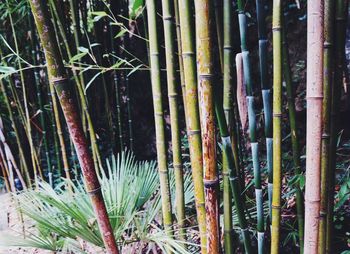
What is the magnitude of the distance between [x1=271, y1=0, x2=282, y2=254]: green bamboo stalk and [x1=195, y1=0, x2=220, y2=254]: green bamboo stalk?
236 mm

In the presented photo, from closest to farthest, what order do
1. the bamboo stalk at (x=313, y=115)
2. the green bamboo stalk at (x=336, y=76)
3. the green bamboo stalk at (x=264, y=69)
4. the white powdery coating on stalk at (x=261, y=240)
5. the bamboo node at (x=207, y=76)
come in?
1. the bamboo stalk at (x=313, y=115)
2. the bamboo node at (x=207, y=76)
3. the green bamboo stalk at (x=336, y=76)
4. the green bamboo stalk at (x=264, y=69)
5. the white powdery coating on stalk at (x=261, y=240)

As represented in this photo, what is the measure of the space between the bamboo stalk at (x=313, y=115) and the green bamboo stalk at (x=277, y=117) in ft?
0.81

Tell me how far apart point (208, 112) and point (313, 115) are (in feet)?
0.65

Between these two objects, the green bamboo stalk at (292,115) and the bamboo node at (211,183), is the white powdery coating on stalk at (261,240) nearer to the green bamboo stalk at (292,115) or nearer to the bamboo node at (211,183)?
the green bamboo stalk at (292,115)

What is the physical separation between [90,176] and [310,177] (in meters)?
0.44

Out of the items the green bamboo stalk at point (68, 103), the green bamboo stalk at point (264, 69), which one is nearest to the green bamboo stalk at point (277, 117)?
the green bamboo stalk at point (264, 69)

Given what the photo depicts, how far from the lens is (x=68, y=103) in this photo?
0.70m

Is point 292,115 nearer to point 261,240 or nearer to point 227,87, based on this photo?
point 227,87

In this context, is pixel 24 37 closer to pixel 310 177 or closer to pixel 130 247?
pixel 130 247

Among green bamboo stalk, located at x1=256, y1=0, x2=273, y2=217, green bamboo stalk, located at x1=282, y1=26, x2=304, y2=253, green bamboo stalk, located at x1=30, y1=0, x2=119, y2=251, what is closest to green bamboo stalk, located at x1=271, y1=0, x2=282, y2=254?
green bamboo stalk, located at x1=256, y1=0, x2=273, y2=217

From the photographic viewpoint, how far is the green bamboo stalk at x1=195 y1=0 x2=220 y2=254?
2.16ft

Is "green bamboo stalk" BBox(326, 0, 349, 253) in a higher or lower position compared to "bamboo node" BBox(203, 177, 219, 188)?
higher

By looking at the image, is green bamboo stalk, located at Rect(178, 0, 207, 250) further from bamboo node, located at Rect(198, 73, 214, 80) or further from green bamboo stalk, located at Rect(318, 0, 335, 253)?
green bamboo stalk, located at Rect(318, 0, 335, 253)

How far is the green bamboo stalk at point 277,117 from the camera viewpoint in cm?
84
